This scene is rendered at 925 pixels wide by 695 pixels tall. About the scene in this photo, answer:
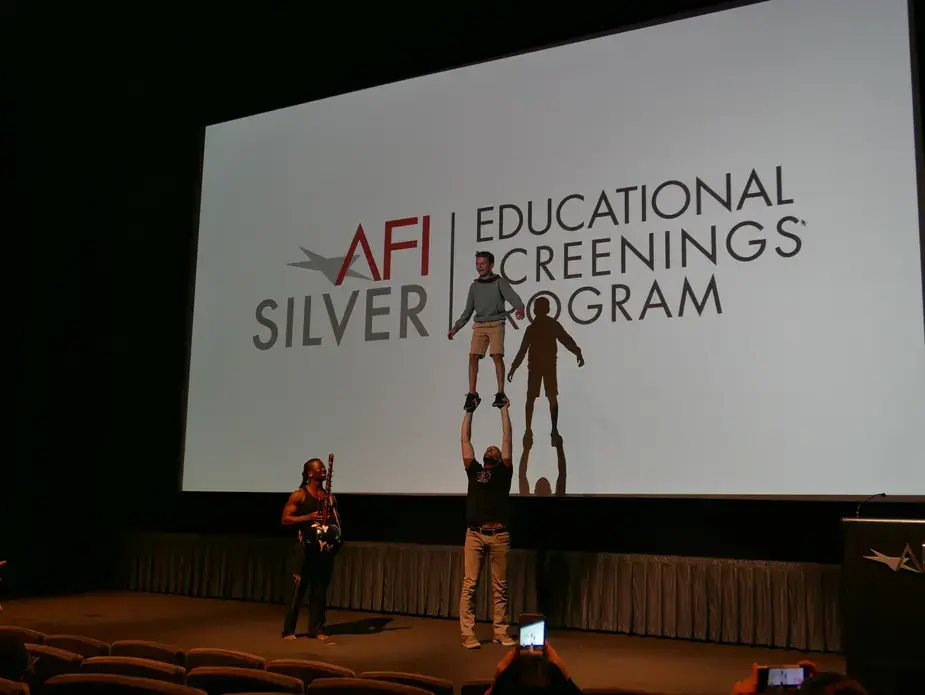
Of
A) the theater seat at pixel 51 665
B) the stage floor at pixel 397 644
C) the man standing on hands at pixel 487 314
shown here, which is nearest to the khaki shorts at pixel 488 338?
the man standing on hands at pixel 487 314

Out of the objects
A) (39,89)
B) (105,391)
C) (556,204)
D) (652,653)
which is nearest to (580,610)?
(652,653)

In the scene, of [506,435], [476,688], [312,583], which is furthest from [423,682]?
[506,435]

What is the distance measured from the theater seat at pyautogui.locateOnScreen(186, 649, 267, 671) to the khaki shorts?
3.46 m

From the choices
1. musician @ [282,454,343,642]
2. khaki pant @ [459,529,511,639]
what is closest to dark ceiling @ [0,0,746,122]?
musician @ [282,454,343,642]

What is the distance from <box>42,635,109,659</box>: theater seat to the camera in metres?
3.61

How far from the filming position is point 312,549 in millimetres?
5664

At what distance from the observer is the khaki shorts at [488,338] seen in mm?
6411

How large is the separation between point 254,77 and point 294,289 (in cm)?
228

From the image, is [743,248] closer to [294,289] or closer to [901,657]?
[901,657]

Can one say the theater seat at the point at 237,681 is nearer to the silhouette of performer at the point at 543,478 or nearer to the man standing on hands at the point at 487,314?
the silhouette of performer at the point at 543,478

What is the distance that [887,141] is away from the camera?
5398 millimetres

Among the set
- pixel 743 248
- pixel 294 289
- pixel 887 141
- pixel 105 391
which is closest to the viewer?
pixel 887 141

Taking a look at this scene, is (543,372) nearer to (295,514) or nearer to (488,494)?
(488,494)

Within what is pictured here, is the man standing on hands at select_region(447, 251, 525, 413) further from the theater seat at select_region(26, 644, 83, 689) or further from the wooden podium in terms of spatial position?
the theater seat at select_region(26, 644, 83, 689)
